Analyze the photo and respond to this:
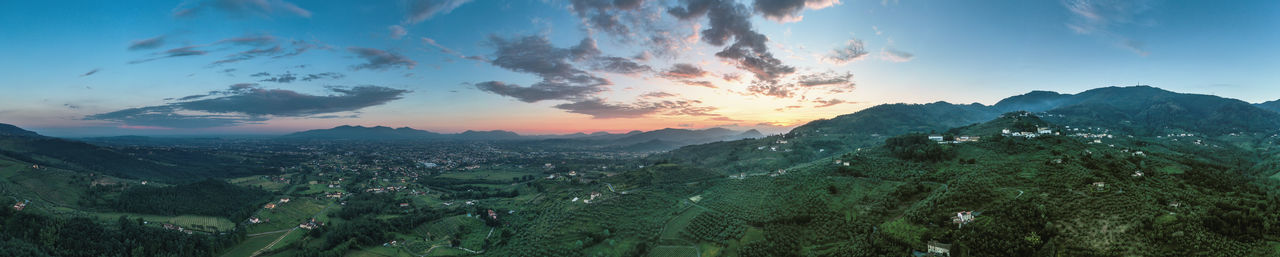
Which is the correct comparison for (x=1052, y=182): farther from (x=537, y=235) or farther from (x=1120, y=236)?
(x=537, y=235)

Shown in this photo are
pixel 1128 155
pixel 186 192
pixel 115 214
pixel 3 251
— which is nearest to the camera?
pixel 3 251

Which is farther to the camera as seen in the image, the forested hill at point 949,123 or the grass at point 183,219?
the forested hill at point 949,123

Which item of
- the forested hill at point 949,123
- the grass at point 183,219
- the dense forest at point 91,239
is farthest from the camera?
the forested hill at point 949,123

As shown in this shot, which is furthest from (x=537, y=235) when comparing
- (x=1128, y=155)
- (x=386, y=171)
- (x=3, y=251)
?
(x=386, y=171)

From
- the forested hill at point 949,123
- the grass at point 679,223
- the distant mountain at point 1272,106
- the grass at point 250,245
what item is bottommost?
the grass at point 250,245

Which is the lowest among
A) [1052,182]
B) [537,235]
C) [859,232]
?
[537,235]

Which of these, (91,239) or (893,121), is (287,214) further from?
(893,121)

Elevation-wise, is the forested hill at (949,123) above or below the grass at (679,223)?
above

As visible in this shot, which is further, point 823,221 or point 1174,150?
point 1174,150

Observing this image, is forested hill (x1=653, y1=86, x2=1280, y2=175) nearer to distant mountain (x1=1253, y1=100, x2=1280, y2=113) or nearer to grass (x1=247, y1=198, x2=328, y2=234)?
distant mountain (x1=1253, y1=100, x2=1280, y2=113)

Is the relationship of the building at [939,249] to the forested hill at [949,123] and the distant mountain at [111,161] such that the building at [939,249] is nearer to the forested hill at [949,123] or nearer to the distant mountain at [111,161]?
the forested hill at [949,123]

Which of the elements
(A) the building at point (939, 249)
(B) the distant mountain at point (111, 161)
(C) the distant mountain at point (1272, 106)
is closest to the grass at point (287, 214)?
(B) the distant mountain at point (111, 161)
